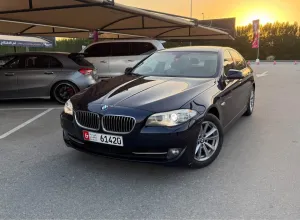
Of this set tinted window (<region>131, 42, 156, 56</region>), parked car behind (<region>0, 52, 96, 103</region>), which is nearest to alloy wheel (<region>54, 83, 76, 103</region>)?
parked car behind (<region>0, 52, 96, 103</region>)

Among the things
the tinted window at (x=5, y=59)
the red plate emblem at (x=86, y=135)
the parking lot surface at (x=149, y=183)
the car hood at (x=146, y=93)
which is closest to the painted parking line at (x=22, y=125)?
the parking lot surface at (x=149, y=183)

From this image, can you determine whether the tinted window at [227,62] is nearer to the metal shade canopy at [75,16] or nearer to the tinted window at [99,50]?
the metal shade canopy at [75,16]

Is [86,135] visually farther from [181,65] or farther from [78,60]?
[78,60]

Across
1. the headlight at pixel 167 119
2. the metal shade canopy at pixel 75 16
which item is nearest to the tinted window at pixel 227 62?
the headlight at pixel 167 119

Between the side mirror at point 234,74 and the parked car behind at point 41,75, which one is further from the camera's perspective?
the parked car behind at point 41,75

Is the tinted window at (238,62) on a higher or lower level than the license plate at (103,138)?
higher

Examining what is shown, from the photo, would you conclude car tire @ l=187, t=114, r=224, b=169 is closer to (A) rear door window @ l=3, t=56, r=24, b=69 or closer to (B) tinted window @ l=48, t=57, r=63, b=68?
(B) tinted window @ l=48, t=57, r=63, b=68

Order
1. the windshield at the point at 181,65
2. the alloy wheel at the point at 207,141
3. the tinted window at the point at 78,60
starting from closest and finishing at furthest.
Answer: the alloy wheel at the point at 207,141 < the windshield at the point at 181,65 < the tinted window at the point at 78,60

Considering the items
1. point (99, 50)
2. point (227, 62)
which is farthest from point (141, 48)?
point (227, 62)

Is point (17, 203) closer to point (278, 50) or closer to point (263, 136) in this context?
point (263, 136)

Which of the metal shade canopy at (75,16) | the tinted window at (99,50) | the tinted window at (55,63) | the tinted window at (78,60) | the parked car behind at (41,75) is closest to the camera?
the metal shade canopy at (75,16)

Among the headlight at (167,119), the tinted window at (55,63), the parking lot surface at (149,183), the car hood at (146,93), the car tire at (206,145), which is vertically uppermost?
the tinted window at (55,63)

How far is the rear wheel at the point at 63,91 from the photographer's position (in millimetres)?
8023

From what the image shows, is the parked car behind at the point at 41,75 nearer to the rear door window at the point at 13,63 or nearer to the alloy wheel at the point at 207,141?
the rear door window at the point at 13,63
